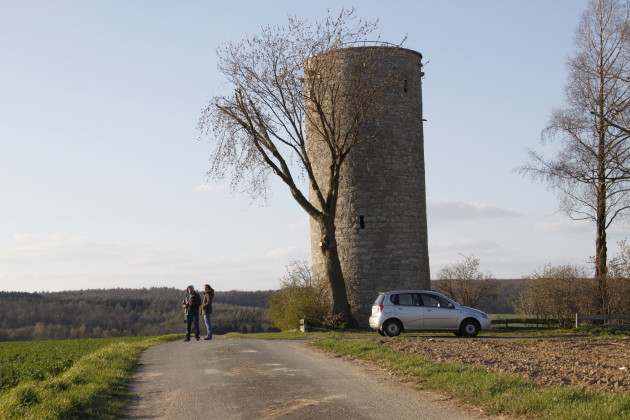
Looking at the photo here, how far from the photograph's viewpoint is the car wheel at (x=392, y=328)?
906 inches

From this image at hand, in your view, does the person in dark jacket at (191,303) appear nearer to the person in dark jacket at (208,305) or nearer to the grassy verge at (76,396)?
the person in dark jacket at (208,305)

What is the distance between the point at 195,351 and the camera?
18703 millimetres

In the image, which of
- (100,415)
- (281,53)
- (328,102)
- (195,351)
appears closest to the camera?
(100,415)

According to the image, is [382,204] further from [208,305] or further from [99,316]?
[99,316]

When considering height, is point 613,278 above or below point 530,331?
above

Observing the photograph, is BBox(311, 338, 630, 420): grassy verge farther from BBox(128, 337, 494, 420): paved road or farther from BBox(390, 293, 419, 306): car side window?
BBox(390, 293, 419, 306): car side window

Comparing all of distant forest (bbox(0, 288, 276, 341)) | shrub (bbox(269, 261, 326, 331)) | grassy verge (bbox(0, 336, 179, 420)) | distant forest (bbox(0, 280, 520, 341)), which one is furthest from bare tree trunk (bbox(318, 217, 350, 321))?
distant forest (bbox(0, 280, 520, 341))

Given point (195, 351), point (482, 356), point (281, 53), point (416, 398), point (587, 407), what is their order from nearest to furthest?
point (587, 407) < point (416, 398) < point (482, 356) < point (195, 351) < point (281, 53)

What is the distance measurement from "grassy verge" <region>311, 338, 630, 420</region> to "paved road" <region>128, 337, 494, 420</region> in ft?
1.12

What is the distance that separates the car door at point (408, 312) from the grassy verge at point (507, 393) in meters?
8.27

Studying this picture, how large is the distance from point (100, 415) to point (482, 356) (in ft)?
26.8

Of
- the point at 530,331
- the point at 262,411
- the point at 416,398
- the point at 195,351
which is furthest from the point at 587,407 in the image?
the point at 530,331

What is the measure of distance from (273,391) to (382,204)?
19967 mm

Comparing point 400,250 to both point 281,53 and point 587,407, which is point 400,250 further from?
point 587,407
